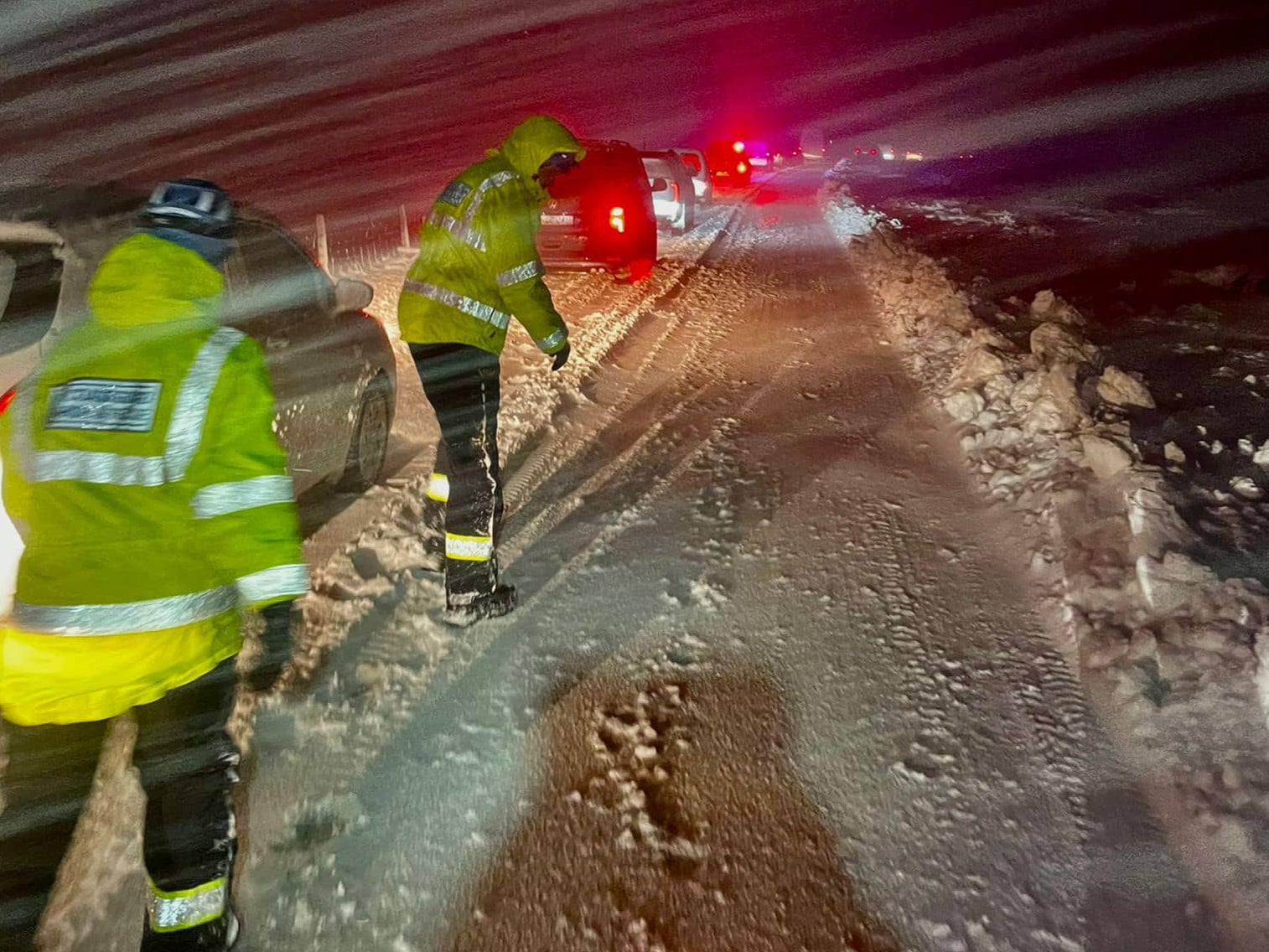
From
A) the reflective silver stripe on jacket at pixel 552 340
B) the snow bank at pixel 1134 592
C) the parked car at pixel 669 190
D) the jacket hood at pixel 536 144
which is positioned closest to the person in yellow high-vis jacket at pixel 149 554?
the jacket hood at pixel 536 144

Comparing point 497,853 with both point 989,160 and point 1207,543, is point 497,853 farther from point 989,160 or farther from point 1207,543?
point 989,160

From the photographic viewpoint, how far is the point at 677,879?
2299mm

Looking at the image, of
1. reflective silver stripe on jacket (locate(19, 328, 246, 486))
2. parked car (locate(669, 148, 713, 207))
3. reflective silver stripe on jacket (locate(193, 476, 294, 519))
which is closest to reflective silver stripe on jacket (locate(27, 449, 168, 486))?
reflective silver stripe on jacket (locate(19, 328, 246, 486))

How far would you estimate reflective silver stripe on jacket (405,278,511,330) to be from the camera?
3.37 m

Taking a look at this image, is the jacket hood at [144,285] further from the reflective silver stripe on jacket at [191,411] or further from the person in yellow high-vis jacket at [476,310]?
the person in yellow high-vis jacket at [476,310]

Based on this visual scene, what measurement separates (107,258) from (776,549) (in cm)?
315

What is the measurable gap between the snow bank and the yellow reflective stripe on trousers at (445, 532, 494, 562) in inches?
101

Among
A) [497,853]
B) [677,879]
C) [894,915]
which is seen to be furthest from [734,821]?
[497,853]

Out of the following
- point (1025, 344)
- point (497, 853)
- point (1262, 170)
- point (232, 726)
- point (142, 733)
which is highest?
point (142, 733)

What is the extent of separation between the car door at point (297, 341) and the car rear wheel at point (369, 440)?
141 millimetres

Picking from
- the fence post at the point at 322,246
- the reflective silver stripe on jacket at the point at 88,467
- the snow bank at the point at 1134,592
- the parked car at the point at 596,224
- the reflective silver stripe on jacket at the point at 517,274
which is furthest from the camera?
the fence post at the point at 322,246

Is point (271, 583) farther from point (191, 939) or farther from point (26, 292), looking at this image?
point (26, 292)

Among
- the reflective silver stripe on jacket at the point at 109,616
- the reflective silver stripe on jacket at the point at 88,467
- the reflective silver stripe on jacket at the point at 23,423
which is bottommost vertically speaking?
the reflective silver stripe on jacket at the point at 109,616

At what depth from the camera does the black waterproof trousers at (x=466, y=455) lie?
344cm
